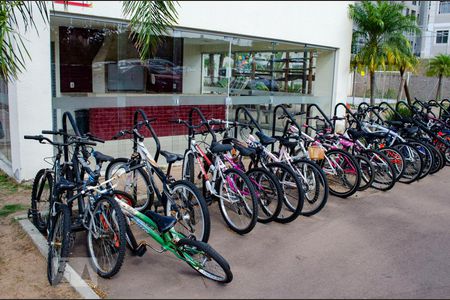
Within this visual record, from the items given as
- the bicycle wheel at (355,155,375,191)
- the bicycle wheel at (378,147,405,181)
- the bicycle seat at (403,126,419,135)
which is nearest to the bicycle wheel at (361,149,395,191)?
the bicycle wheel at (355,155,375,191)

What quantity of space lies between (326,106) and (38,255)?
Result: 780 cm

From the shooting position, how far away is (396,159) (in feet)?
21.5

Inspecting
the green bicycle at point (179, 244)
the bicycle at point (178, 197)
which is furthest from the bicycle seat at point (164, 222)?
the bicycle at point (178, 197)

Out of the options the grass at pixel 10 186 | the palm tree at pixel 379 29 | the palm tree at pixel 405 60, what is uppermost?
the palm tree at pixel 379 29

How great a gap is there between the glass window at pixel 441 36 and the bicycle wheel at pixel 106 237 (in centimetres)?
3646

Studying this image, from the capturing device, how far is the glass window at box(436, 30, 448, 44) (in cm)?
3428

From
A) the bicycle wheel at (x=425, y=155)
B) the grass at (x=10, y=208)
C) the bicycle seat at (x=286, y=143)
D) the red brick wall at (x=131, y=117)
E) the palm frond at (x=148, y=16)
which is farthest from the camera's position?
the bicycle wheel at (x=425, y=155)

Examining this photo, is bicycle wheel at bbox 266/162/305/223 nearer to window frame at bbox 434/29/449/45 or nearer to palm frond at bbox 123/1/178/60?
palm frond at bbox 123/1/178/60

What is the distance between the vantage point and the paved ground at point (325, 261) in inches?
133

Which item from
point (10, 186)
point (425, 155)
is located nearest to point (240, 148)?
point (10, 186)

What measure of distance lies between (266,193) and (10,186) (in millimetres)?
3577

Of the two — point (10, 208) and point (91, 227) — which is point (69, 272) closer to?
point (91, 227)

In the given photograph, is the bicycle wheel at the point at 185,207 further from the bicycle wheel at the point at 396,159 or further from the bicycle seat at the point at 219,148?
the bicycle wheel at the point at 396,159

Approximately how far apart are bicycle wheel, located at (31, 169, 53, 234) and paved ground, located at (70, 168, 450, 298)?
654mm
